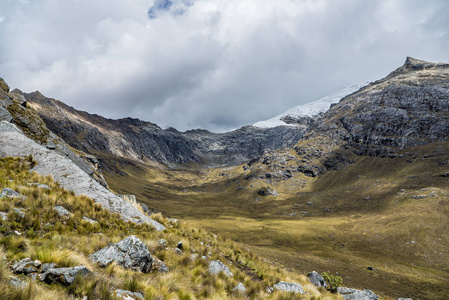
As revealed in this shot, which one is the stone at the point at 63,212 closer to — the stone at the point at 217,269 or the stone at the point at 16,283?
the stone at the point at 16,283

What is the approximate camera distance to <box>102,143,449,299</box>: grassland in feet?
102

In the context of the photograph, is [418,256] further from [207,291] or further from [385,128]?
[385,128]

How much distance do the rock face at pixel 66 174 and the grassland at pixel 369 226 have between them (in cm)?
2186

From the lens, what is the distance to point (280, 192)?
14750 centimetres

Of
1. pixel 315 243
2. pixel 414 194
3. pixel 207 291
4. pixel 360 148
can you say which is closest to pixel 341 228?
pixel 315 243

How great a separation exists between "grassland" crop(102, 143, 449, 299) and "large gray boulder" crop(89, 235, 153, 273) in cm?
2406

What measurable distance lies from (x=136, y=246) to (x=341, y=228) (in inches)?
3038

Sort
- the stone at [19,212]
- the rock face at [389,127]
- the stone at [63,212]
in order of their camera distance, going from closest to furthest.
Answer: the stone at [19,212] → the stone at [63,212] → the rock face at [389,127]

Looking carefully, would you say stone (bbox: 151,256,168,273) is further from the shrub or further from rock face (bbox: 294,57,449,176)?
rock face (bbox: 294,57,449,176)

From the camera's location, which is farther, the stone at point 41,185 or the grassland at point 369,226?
the grassland at point 369,226

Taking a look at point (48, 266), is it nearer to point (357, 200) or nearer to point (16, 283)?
point (16, 283)

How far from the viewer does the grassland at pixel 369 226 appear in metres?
31.2

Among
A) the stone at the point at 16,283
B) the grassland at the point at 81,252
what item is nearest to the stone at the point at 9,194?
the grassland at the point at 81,252

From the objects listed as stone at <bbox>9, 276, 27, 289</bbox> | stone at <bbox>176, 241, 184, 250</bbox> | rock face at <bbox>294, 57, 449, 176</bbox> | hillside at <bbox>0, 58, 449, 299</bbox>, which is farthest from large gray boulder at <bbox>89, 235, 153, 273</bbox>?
rock face at <bbox>294, 57, 449, 176</bbox>
